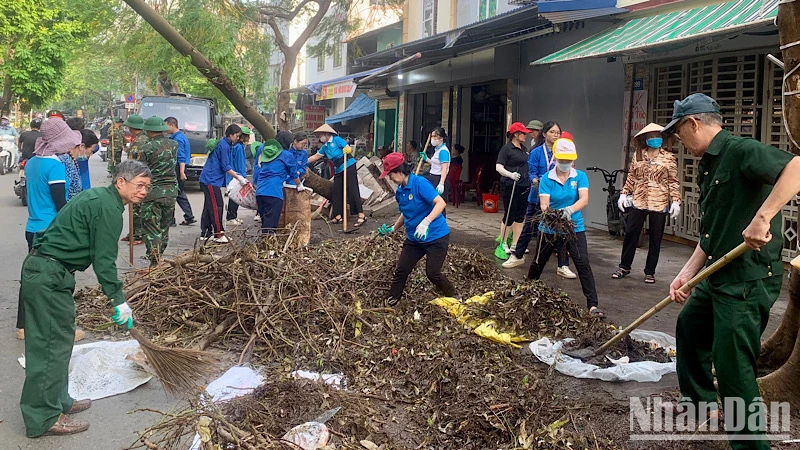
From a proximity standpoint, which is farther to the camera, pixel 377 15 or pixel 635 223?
pixel 377 15

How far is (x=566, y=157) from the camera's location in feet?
22.8

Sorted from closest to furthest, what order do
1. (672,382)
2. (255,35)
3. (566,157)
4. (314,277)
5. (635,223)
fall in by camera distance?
(672,382)
(314,277)
(566,157)
(635,223)
(255,35)

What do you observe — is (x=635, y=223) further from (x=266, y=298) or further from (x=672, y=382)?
(x=266, y=298)

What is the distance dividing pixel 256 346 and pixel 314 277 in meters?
0.95

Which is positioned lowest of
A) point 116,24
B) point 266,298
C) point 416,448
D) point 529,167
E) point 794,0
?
point 416,448

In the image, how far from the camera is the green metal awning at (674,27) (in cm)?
695

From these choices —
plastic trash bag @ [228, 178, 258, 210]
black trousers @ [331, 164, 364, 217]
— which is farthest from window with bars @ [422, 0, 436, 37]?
plastic trash bag @ [228, 178, 258, 210]

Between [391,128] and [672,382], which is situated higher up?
[391,128]

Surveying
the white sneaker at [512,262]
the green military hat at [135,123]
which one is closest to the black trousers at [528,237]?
the white sneaker at [512,262]

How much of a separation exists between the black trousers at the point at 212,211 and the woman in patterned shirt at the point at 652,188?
233 inches

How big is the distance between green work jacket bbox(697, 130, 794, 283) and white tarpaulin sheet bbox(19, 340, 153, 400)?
12.7 feet

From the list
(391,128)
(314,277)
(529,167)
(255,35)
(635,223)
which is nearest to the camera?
(314,277)

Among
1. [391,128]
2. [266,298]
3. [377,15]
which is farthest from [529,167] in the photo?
[377,15]

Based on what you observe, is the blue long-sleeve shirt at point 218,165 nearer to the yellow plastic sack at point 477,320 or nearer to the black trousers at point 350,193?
the black trousers at point 350,193
